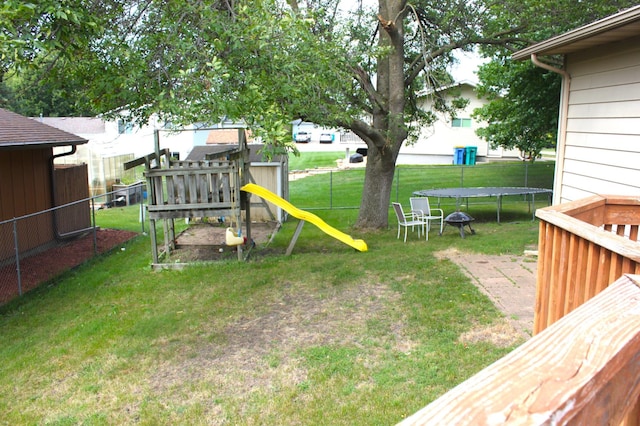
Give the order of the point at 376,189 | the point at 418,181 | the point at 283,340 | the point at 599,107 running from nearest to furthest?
the point at 283,340
the point at 599,107
the point at 376,189
the point at 418,181

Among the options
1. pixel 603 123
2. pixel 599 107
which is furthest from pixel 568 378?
pixel 599 107

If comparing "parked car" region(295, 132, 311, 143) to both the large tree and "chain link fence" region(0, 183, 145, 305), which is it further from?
the large tree

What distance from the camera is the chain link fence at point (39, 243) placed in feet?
31.0

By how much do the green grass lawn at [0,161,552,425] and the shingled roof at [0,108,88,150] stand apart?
8.39 feet

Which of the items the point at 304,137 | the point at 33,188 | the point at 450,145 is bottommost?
the point at 33,188

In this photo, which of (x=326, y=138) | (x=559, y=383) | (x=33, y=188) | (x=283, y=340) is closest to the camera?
(x=559, y=383)

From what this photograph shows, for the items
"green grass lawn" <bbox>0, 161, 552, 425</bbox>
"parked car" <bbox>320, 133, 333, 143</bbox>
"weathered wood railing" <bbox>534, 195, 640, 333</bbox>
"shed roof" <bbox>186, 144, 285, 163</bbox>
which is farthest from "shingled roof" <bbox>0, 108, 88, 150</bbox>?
"parked car" <bbox>320, 133, 333, 143</bbox>

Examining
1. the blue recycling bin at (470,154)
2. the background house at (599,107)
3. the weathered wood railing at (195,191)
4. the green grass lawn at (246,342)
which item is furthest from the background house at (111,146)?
the blue recycling bin at (470,154)

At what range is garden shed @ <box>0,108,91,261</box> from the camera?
10.5 meters

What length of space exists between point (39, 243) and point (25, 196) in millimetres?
1050

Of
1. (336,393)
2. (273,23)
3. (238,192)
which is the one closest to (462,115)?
(238,192)

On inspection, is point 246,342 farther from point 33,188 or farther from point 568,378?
point 33,188

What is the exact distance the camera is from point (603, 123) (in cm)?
729

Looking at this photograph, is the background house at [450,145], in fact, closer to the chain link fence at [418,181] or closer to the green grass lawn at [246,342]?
the chain link fence at [418,181]
